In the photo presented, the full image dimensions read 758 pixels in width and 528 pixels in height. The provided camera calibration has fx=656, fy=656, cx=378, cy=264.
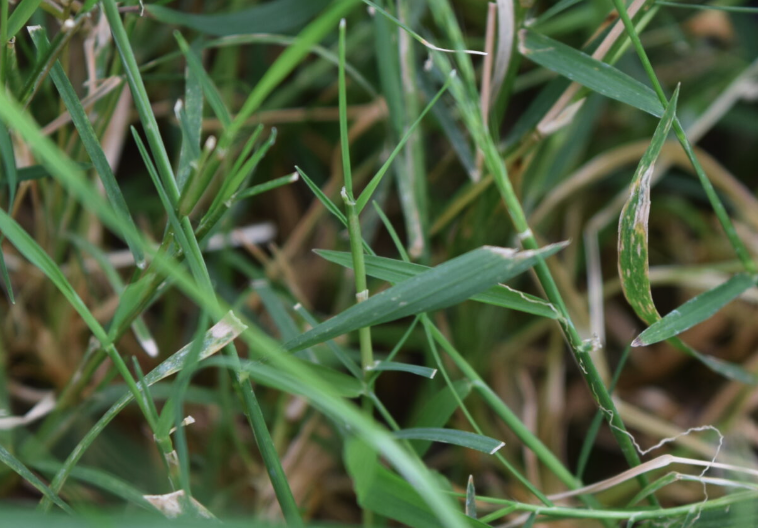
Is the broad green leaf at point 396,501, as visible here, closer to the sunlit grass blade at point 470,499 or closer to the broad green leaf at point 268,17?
the sunlit grass blade at point 470,499

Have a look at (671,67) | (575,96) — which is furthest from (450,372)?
(671,67)

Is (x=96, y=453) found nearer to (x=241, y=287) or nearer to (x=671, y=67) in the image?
(x=241, y=287)

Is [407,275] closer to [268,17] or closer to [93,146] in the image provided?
[93,146]

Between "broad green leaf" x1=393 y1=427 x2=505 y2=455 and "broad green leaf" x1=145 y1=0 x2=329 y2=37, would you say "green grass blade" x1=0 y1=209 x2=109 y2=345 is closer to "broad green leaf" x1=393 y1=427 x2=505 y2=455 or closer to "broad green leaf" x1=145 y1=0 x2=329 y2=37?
"broad green leaf" x1=393 y1=427 x2=505 y2=455

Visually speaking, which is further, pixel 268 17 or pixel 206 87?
pixel 268 17

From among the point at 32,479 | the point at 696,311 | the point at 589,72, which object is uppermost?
the point at 589,72

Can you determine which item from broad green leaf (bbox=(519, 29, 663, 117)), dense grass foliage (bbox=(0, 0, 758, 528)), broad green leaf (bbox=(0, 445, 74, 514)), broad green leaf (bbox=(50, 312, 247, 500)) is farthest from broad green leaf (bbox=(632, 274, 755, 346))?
broad green leaf (bbox=(0, 445, 74, 514))

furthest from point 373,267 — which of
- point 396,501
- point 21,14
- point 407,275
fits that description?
point 21,14

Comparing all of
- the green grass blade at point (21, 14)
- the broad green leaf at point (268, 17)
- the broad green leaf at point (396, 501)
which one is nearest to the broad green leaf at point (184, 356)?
the broad green leaf at point (396, 501)
